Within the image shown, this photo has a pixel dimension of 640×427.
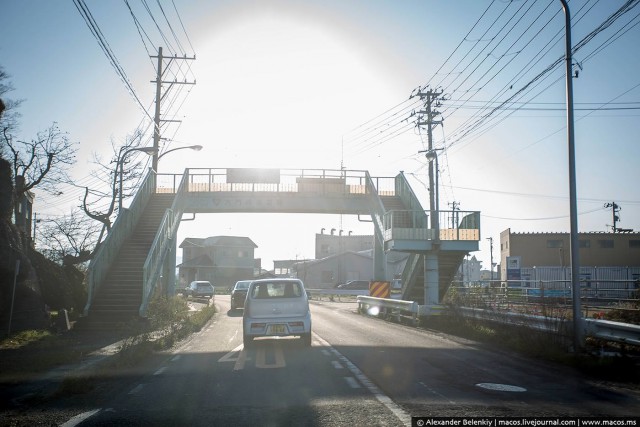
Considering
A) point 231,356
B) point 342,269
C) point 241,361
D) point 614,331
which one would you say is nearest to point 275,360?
point 241,361

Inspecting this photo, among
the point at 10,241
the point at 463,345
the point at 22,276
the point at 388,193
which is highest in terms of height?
the point at 388,193

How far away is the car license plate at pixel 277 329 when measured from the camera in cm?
1412

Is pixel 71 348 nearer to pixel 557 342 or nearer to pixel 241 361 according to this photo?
pixel 241 361

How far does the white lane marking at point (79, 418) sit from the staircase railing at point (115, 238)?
1448 centimetres

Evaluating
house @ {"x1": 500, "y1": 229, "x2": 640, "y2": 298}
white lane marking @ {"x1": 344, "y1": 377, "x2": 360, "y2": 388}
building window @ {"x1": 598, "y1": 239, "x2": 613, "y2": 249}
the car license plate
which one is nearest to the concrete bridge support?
the car license plate

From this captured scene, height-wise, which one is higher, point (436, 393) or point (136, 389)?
point (436, 393)

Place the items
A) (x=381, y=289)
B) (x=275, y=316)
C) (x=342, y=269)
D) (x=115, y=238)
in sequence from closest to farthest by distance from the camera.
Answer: (x=275, y=316), (x=115, y=238), (x=381, y=289), (x=342, y=269)

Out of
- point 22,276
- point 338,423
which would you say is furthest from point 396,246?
point 338,423

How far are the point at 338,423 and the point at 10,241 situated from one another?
16.8 meters

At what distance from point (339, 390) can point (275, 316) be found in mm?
5842

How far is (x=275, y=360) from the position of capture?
12.2 meters

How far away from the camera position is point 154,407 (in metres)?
7.62

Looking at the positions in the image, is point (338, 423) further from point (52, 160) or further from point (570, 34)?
point (52, 160)

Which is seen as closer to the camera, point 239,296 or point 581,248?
point 239,296
